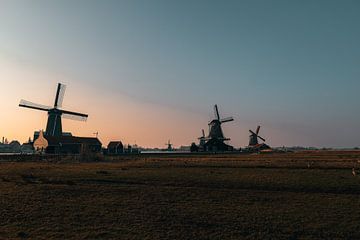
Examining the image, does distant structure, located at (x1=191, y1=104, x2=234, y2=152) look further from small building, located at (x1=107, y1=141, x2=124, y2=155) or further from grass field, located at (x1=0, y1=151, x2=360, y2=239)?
grass field, located at (x1=0, y1=151, x2=360, y2=239)

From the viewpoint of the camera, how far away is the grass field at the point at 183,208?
18.0 metres

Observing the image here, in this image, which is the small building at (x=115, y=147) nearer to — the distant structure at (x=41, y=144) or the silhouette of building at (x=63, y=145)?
the silhouette of building at (x=63, y=145)

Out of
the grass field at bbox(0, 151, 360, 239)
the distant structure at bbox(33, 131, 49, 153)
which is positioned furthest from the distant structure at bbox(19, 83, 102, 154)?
the grass field at bbox(0, 151, 360, 239)

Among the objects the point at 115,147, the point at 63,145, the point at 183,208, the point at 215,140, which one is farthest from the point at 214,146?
the point at 183,208

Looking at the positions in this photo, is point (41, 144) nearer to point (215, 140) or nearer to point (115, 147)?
point (115, 147)

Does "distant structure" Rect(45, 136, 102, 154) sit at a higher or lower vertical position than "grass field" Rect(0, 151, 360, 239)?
higher

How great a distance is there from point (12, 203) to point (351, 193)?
25.4 metres

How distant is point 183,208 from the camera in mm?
22141

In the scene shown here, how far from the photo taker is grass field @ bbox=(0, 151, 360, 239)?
1800cm

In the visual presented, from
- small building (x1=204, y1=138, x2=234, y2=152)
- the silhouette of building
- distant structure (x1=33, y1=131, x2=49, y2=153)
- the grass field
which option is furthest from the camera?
small building (x1=204, y1=138, x2=234, y2=152)

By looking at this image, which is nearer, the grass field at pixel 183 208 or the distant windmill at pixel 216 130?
the grass field at pixel 183 208

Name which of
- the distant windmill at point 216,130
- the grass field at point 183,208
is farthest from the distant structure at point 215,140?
the grass field at point 183,208

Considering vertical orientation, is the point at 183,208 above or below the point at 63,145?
below

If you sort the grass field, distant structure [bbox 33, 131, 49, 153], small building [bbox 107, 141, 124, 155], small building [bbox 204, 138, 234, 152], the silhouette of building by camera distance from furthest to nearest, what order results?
small building [bbox 204, 138, 234, 152] → small building [bbox 107, 141, 124, 155] → distant structure [bbox 33, 131, 49, 153] → the silhouette of building → the grass field
